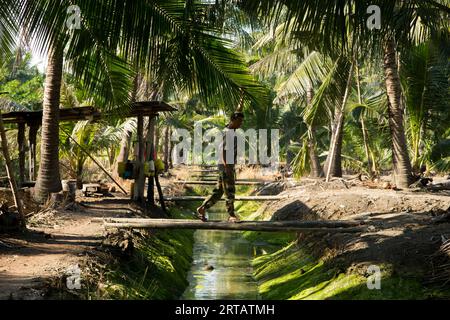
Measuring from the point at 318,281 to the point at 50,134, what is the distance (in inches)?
283

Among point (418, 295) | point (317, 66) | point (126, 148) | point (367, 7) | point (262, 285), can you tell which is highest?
point (317, 66)

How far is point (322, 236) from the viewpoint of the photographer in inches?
408

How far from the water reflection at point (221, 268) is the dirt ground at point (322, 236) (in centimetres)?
155

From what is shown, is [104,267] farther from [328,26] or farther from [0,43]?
[328,26]

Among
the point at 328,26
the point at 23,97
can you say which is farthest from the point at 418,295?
the point at 23,97

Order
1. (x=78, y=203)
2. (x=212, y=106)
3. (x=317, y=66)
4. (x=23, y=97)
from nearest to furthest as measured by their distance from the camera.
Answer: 1. (x=212, y=106)
2. (x=78, y=203)
3. (x=317, y=66)
4. (x=23, y=97)

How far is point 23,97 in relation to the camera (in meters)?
28.0

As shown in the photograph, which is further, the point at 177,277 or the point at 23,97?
the point at 23,97

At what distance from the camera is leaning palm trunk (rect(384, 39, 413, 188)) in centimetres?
1378

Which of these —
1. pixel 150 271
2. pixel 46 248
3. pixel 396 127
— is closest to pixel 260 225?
pixel 150 271

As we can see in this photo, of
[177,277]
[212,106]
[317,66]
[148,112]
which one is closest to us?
[212,106]

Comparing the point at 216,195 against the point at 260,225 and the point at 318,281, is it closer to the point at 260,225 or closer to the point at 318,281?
the point at 260,225

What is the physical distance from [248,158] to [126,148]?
28.7 metres

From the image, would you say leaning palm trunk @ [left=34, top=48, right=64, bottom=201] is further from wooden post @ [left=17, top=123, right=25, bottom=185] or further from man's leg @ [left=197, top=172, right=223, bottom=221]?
man's leg @ [left=197, top=172, right=223, bottom=221]
